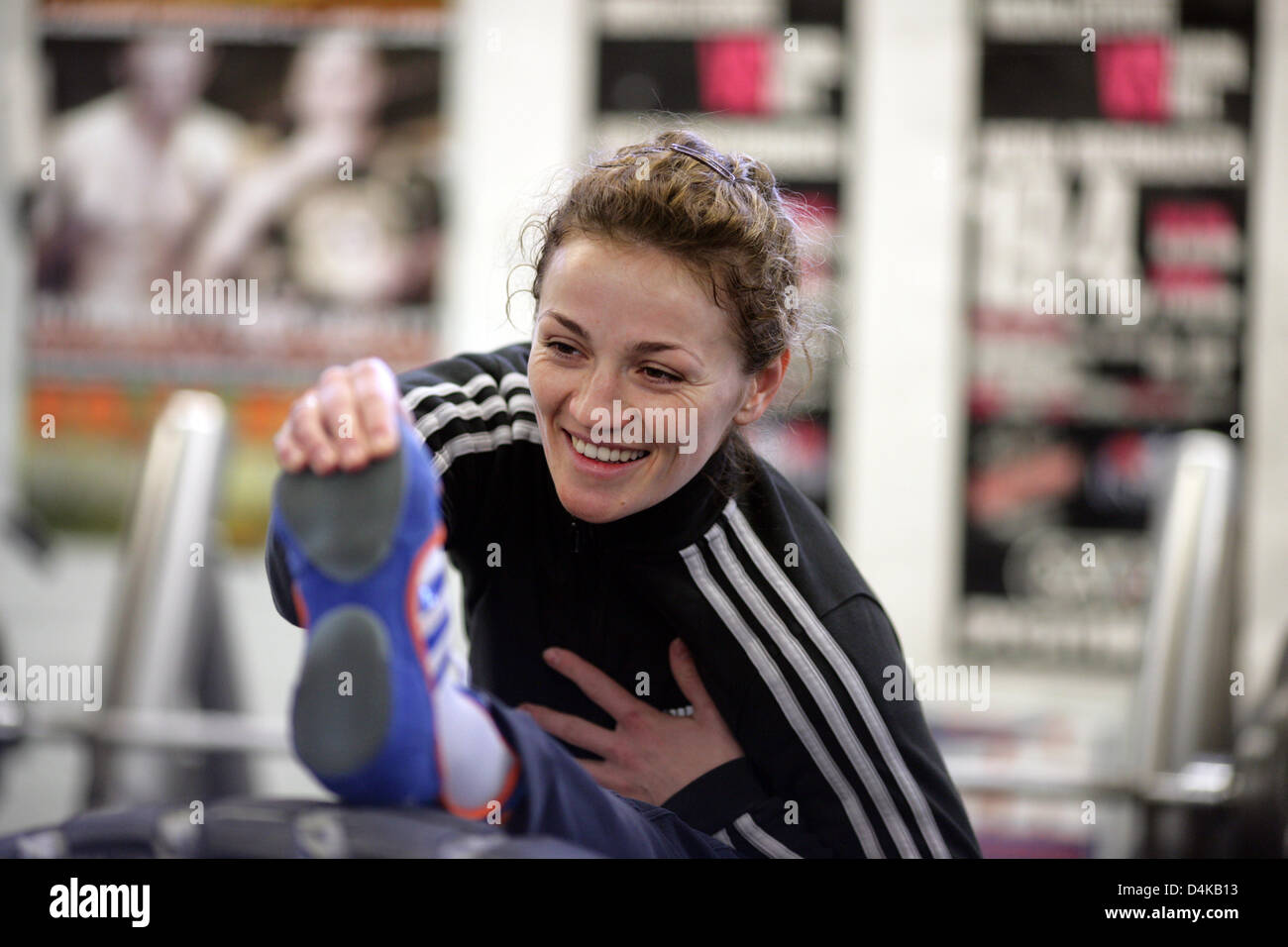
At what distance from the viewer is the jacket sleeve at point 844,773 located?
64cm

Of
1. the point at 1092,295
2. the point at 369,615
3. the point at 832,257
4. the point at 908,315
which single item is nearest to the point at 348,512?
the point at 369,615

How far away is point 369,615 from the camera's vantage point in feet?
1.73

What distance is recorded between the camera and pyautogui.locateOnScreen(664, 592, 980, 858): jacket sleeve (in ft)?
2.11

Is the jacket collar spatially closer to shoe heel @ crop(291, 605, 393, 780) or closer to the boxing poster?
shoe heel @ crop(291, 605, 393, 780)

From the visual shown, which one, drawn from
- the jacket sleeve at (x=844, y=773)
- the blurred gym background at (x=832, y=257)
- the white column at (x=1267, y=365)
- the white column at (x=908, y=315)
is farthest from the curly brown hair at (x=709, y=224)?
the white column at (x=1267, y=365)

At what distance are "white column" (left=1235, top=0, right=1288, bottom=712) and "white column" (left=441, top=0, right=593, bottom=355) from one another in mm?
1099

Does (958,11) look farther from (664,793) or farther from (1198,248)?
(664,793)

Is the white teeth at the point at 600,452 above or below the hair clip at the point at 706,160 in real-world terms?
below

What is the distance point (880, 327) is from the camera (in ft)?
7.00

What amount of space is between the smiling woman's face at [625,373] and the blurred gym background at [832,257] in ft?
4.57

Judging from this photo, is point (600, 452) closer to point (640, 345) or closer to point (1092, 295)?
point (640, 345)

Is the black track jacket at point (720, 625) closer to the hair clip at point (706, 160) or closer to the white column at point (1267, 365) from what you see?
the hair clip at point (706, 160)

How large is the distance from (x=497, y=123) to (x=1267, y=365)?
133 cm
